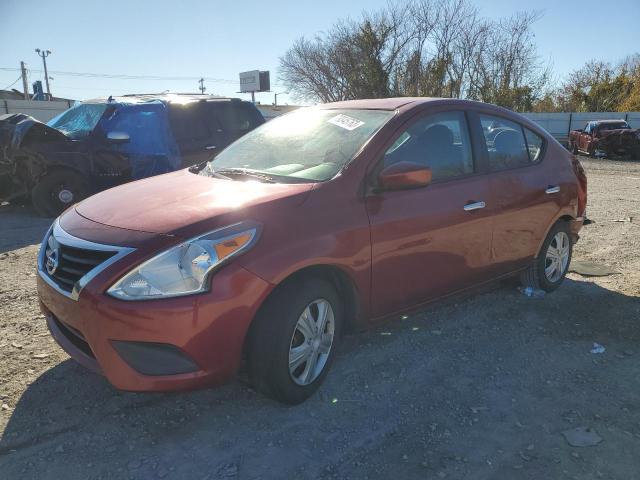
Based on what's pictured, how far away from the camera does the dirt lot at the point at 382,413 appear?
7.87 feet

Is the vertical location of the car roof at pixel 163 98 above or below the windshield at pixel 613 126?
above

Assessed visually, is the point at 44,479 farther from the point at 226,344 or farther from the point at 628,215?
the point at 628,215

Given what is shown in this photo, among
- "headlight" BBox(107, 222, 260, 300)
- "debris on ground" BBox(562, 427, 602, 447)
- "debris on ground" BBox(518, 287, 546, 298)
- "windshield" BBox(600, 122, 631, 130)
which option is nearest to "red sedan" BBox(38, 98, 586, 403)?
"headlight" BBox(107, 222, 260, 300)

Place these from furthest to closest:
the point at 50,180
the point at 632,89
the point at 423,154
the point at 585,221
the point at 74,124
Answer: the point at 632,89 < the point at 74,124 < the point at 50,180 < the point at 585,221 < the point at 423,154

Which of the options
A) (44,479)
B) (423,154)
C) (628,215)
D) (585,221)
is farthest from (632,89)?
(44,479)

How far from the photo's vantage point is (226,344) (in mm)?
2484

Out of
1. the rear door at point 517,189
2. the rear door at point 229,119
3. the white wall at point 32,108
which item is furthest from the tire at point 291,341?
the white wall at point 32,108

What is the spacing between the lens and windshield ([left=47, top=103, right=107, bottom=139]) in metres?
7.61

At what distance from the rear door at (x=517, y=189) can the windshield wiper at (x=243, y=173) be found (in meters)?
1.70

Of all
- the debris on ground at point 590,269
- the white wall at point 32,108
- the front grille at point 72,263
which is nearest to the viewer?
the front grille at point 72,263

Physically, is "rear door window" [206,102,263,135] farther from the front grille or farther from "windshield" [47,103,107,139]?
the front grille

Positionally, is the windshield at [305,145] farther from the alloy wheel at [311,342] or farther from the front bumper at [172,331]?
the front bumper at [172,331]

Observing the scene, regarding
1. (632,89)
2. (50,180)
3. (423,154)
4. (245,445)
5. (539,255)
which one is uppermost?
(632,89)

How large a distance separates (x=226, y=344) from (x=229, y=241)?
491mm
